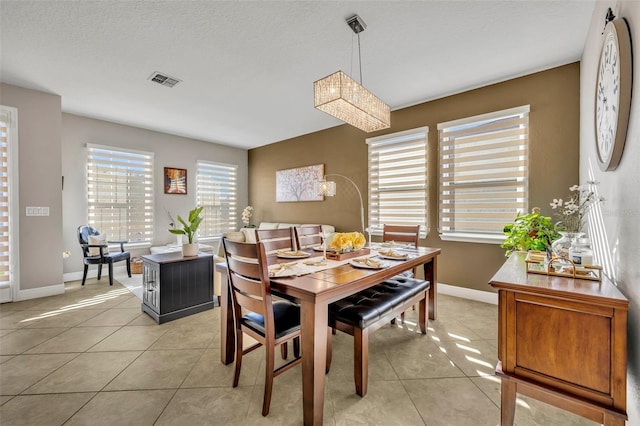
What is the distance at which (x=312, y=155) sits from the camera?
511 cm

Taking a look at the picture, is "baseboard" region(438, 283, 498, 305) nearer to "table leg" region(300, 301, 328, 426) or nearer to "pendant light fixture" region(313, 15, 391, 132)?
"pendant light fixture" region(313, 15, 391, 132)

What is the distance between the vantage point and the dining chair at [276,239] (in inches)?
88.2

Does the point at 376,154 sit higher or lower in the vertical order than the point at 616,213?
higher

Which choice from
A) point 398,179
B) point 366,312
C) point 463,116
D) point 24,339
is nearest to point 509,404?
point 366,312

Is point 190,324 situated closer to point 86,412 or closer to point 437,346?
point 86,412

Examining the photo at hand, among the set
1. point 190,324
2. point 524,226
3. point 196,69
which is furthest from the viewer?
point 196,69

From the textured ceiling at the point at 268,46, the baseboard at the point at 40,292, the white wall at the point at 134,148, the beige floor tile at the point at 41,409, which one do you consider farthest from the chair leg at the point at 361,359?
the white wall at the point at 134,148

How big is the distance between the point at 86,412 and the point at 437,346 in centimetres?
242

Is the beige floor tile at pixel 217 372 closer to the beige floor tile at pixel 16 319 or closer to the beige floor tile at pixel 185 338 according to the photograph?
the beige floor tile at pixel 185 338

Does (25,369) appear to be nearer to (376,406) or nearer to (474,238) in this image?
(376,406)

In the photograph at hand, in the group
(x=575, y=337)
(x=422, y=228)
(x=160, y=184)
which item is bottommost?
(x=575, y=337)

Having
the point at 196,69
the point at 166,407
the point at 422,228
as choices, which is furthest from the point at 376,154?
the point at 166,407

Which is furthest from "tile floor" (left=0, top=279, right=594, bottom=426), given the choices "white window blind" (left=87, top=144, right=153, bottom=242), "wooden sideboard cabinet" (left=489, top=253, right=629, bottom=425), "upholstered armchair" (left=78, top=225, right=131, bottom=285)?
"white window blind" (left=87, top=144, right=153, bottom=242)

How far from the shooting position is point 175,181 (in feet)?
17.2
